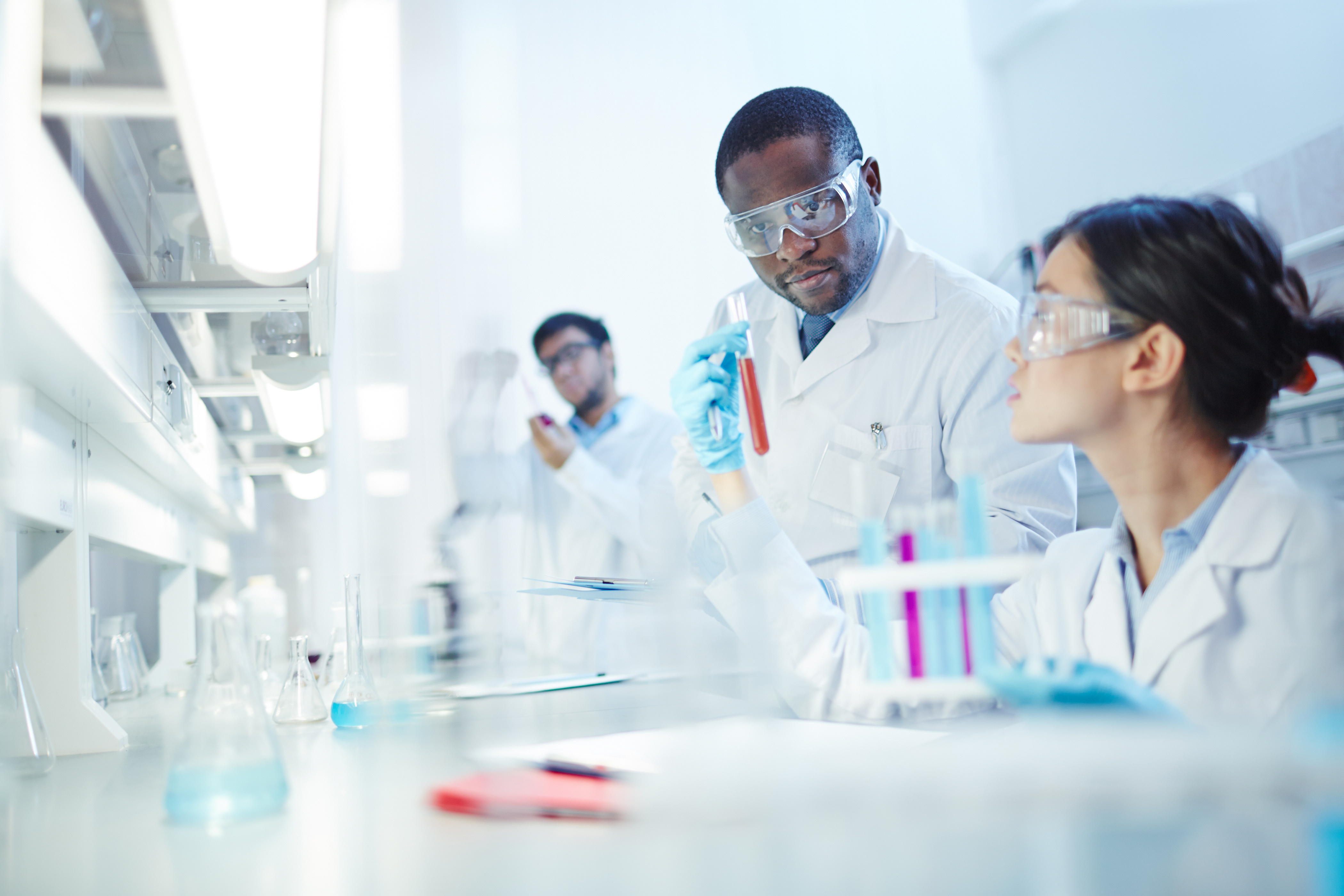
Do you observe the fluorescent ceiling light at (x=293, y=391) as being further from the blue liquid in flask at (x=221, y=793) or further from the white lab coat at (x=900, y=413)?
the blue liquid in flask at (x=221, y=793)

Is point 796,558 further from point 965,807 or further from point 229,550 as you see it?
point 229,550

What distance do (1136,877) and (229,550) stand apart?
6247mm

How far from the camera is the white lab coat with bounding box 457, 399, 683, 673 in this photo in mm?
1604

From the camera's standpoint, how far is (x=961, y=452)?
96 cm

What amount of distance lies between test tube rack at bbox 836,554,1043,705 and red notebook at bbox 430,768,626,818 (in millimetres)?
258

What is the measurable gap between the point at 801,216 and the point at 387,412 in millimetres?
954

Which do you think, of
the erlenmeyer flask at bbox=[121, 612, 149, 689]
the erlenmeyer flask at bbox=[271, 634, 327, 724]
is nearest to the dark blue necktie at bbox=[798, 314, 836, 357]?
the erlenmeyer flask at bbox=[271, 634, 327, 724]

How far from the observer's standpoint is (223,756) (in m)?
0.75

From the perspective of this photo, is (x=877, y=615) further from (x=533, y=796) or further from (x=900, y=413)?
(x=900, y=413)

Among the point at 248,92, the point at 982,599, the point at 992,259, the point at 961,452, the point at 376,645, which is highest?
the point at 248,92

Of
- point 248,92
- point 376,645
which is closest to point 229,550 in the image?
point 376,645

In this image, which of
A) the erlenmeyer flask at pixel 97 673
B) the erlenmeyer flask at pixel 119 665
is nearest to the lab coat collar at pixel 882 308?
the erlenmeyer flask at pixel 97 673

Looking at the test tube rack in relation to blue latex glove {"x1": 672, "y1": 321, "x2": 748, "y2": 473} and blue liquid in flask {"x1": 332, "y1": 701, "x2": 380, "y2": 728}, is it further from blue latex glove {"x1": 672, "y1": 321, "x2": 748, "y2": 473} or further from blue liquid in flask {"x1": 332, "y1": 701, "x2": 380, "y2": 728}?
blue liquid in flask {"x1": 332, "y1": 701, "x2": 380, "y2": 728}

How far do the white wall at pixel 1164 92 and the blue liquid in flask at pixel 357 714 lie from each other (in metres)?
1.21
